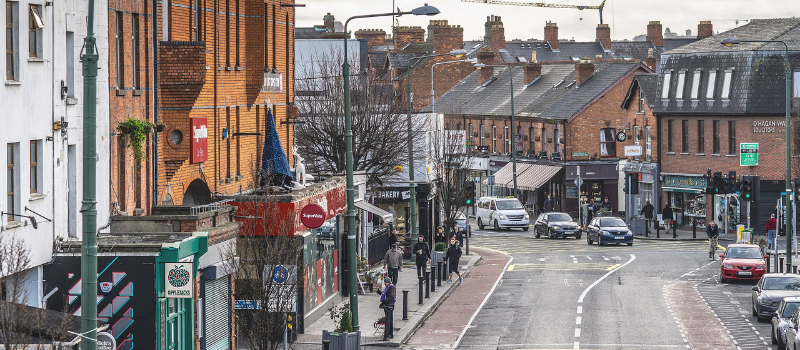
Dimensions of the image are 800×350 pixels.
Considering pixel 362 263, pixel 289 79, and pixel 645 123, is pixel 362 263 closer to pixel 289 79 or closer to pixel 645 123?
pixel 289 79

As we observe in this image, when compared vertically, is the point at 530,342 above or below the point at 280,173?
below

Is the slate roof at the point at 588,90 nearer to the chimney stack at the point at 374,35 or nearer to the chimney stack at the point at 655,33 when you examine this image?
A: the chimney stack at the point at 374,35

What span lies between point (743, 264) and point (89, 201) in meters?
27.7

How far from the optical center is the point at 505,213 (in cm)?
6303

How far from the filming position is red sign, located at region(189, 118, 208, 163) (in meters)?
25.3

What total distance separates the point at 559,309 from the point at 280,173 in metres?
8.48

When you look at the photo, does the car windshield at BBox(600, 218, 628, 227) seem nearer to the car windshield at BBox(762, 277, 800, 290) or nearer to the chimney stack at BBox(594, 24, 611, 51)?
the car windshield at BBox(762, 277, 800, 290)

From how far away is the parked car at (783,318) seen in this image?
24266 mm

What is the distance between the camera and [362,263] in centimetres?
3659

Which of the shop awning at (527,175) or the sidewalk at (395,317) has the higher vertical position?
the shop awning at (527,175)

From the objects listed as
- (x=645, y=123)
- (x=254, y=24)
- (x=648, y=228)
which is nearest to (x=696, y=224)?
(x=648, y=228)

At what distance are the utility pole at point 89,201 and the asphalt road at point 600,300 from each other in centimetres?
1234

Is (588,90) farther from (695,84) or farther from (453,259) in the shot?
(453,259)

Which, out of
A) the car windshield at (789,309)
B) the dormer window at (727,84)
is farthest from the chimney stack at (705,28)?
the car windshield at (789,309)
